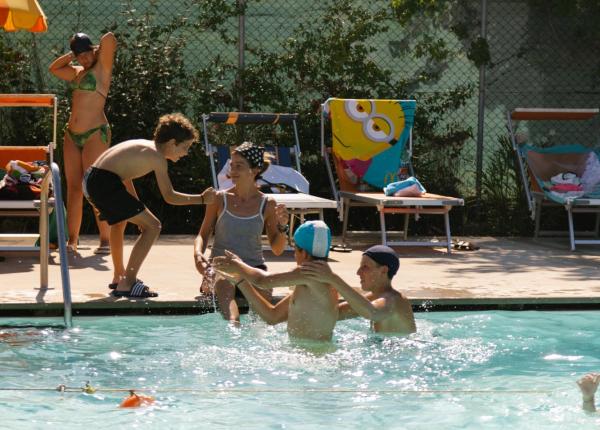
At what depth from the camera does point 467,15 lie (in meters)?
12.6

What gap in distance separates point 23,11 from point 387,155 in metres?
4.10

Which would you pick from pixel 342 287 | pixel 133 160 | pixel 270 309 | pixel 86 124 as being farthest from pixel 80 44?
pixel 342 287

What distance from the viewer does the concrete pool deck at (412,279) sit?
7.48 meters

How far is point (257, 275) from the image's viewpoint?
603 cm

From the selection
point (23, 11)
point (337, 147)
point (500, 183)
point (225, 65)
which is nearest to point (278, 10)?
point (225, 65)

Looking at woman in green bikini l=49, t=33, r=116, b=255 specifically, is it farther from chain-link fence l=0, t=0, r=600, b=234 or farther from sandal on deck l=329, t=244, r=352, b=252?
sandal on deck l=329, t=244, r=352, b=252

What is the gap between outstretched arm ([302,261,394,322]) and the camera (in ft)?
19.0

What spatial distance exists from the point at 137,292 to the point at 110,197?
2.12 feet

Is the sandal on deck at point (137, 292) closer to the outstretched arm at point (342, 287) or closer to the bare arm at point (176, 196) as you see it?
the bare arm at point (176, 196)

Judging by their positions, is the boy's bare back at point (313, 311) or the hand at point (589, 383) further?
the boy's bare back at point (313, 311)

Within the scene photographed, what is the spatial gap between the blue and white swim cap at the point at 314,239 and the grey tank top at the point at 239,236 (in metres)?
1.67

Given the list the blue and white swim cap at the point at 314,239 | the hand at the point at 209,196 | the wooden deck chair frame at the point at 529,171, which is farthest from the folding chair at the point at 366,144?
the blue and white swim cap at the point at 314,239

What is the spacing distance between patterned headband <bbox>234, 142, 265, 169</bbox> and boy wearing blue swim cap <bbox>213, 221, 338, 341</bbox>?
3.48 ft

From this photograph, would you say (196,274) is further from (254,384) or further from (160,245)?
(254,384)
